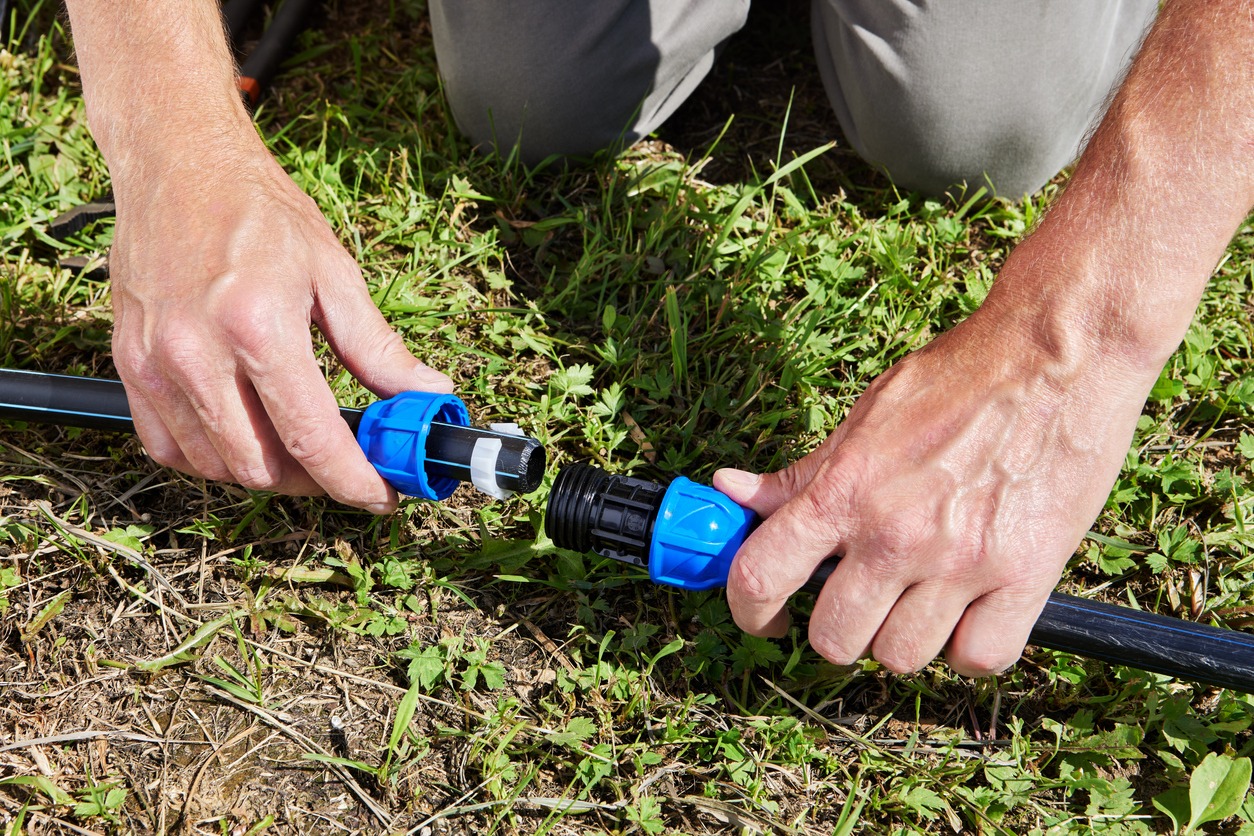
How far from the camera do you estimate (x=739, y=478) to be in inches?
69.0

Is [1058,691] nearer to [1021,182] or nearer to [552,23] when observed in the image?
[1021,182]

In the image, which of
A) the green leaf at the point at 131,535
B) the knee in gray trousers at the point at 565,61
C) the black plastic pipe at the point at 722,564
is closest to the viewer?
the black plastic pipe at the point at 722,564

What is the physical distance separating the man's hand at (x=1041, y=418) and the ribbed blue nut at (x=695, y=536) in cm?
5

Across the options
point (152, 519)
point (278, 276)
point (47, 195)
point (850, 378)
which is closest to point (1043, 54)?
point (850, 378)

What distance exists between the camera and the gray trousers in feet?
8.26

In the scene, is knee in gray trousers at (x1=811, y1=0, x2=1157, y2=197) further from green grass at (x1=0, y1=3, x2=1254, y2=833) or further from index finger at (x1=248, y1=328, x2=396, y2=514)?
index finger at (x1=248, y1=328, x2=396, y2=514)

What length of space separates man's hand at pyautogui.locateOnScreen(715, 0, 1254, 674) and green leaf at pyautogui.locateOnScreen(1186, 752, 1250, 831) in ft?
1.66

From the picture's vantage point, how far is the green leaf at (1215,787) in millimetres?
1772

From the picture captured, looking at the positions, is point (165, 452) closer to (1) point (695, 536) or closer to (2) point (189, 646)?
(2) point (189, 646)

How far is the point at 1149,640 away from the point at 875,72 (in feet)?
5.39

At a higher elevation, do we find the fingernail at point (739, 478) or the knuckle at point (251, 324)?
the knuckle at point (251, 324)

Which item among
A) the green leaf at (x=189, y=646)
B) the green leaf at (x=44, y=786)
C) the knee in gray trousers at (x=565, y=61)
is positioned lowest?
the green leaf at (x=44, y=786)

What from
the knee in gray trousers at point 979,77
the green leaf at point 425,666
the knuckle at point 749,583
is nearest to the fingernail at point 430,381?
the green leaf at point 425,666

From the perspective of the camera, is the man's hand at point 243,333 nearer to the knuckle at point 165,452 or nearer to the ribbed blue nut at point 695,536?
the knuckle at point 165,452
